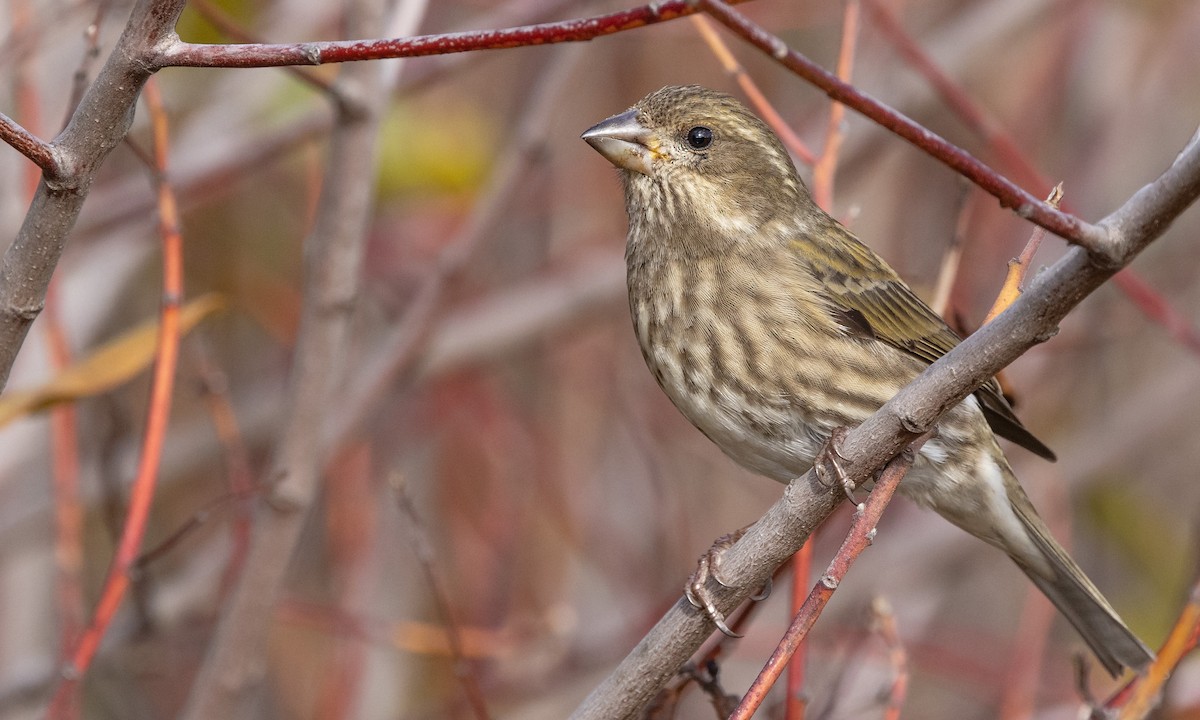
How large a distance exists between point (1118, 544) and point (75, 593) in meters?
3.82

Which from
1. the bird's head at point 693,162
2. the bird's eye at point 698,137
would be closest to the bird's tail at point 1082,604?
the bird's head at point 693,162

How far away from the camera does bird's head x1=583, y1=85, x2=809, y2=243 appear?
3.40m

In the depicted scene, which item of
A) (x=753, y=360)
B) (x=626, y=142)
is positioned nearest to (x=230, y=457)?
(x=626, y=142)

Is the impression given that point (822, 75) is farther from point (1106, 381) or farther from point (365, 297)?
point (1106, 381)

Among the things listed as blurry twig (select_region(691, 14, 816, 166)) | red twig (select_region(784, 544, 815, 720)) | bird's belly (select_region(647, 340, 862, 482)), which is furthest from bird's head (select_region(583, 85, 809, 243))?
red twig (select_region(784, 544, 815, 720))

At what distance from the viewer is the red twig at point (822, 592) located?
6.29ft

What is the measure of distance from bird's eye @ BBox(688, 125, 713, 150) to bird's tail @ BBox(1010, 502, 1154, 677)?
119 cm

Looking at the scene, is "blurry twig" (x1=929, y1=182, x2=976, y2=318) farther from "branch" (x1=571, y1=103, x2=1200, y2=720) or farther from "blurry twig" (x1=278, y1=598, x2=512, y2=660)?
"blurry twig" (x1=278, y1=598, x2=512, y2=660)

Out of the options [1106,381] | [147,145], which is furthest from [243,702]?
[1106,381]

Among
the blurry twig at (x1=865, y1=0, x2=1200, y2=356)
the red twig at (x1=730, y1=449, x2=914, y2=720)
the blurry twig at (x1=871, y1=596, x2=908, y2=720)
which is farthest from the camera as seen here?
the blurry twig at (x1=865, y1=0, x2=1200, y2=356)

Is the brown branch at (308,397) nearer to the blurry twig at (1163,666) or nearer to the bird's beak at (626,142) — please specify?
the bird's beak at (626,142)

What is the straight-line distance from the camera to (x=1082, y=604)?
353 centimetres

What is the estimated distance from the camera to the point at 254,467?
541cm

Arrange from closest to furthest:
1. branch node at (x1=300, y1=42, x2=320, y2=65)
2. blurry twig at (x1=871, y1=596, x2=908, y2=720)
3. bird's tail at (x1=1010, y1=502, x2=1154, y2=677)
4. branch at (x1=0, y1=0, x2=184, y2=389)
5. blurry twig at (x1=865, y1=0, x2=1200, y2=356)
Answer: branch node at (x1=300, y1=42, x2=320, y2=65) < branch at (x1=0, y1=0, x2=184, y2=389) < blurry twig at (x1=871, y1=596, x2=908, y2=720) < bird's tail at (x1=1010, y1=502, x2=1154, y2=677) < blurry twig at (x1=865, y1=0, x2=1200, y2=356)
